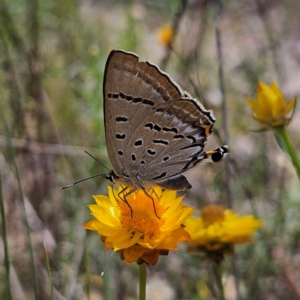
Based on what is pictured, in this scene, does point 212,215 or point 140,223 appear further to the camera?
point 212,215

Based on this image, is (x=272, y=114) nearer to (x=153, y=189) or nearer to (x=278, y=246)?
(x=153, y=189)

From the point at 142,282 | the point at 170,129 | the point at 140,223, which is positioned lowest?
the point at 142,282

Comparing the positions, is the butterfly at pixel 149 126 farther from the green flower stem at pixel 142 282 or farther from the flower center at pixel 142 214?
the green flower stem at pixel 142 282

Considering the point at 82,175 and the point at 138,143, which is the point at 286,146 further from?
the point at 82,175

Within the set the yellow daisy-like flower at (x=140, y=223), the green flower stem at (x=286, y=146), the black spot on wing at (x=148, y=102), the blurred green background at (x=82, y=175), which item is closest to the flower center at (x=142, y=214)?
the yellow daisy-like flower at (x=140, y=223)

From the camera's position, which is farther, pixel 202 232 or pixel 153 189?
pixel 202 232

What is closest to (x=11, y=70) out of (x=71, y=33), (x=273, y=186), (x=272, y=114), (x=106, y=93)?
(x=71, y=33)

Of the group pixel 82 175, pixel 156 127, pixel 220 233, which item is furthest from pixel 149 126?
pixel 82 175
